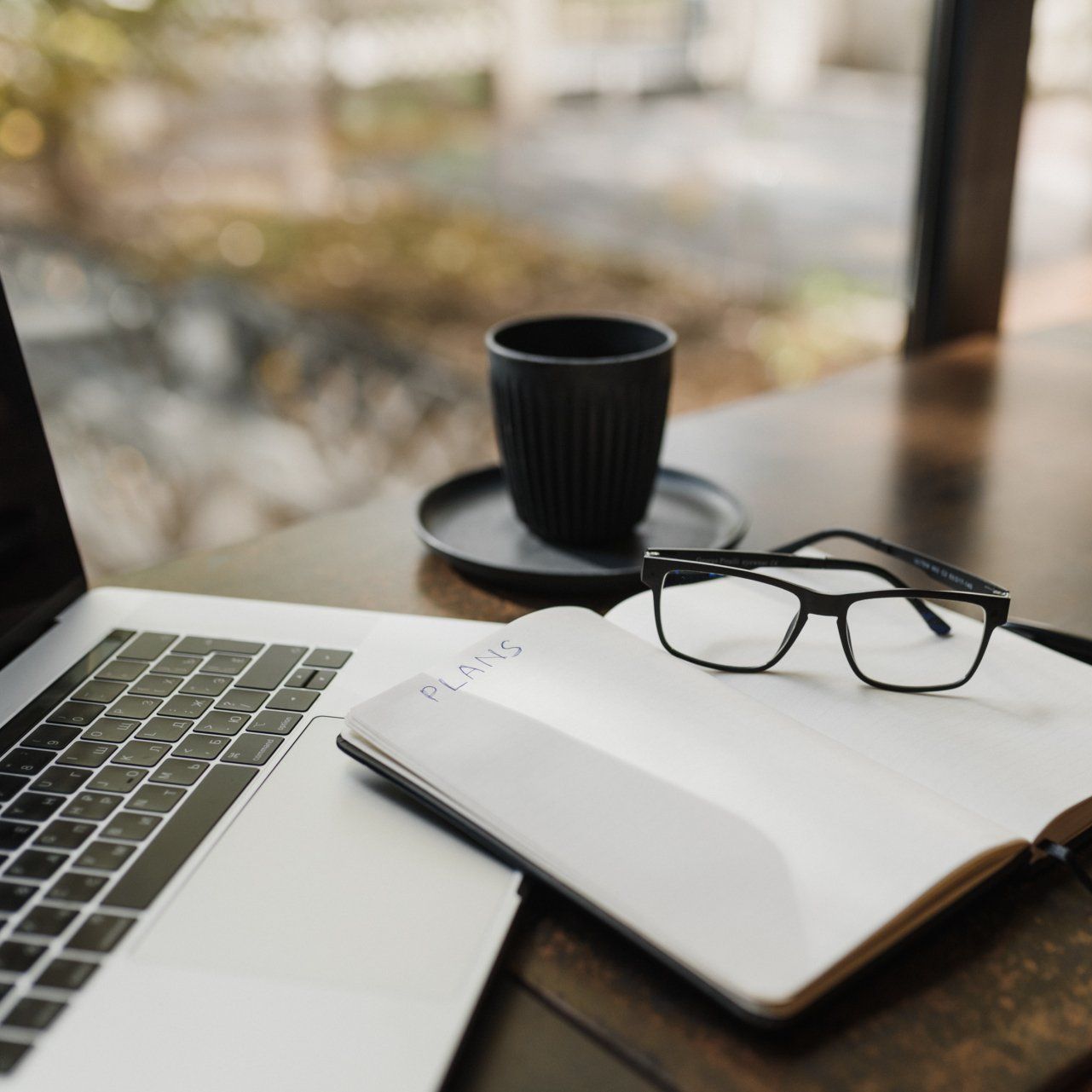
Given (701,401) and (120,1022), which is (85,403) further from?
(120,1022)

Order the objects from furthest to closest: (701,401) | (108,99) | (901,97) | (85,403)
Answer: (701,401)
(901,97)
(85,403)
(108,99)

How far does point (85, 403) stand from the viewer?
1.48 metres

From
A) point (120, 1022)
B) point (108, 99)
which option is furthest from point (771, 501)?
point (108, 99)

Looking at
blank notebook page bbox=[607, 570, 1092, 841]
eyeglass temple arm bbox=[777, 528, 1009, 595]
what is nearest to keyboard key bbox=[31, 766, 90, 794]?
blank notebook page bbox=[607, 570, 1092, 841]

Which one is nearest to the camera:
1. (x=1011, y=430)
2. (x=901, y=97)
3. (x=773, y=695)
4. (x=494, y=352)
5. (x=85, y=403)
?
(x=773, y=695)

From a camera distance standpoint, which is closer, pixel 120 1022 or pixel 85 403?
pixel 120 1022

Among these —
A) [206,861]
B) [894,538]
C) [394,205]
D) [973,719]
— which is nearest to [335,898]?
[206,861]

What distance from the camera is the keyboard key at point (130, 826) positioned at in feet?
1.17

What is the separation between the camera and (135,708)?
1.44ft

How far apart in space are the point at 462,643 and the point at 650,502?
0.22 m

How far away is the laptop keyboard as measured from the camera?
12.1 inches

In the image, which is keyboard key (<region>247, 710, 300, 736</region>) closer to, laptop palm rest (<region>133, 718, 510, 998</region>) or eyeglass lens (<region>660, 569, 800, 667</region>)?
laptop palm rest (<region>133, 718, 510, 998</region>)

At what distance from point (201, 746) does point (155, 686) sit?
0.20 feet

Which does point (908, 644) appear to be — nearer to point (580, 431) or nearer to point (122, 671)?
point (580, 431)
